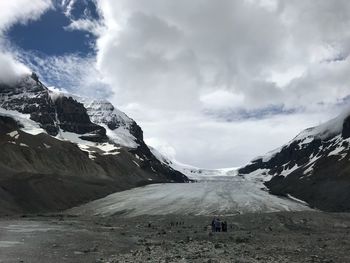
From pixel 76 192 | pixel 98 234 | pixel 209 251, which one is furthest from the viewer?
pixel 76 192

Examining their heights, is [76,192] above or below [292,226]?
above

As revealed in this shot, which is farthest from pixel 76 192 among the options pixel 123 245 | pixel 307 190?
pixel 123 245

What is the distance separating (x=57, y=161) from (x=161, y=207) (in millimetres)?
97154

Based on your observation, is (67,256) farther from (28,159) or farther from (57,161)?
(57,161)

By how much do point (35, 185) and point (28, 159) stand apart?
65.1m

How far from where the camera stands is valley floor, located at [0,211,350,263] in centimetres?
3419

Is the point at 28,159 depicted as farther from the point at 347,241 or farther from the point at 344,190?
the point at 347,241

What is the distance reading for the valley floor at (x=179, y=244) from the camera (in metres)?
34.2

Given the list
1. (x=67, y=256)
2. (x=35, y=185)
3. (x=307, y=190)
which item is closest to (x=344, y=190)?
(x=307, y=190)

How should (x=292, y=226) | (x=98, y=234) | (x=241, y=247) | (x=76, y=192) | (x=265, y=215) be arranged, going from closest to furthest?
(x=241, y=247) → (x=98, y=234) → (x=292, y=226) → (x=265, y=215) → (x=76, y=192)

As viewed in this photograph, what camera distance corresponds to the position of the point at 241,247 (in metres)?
41.3

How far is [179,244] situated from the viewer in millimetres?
43906

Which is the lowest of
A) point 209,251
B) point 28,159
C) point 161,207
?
point 209,251

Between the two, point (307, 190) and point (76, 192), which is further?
point (307, 190)
